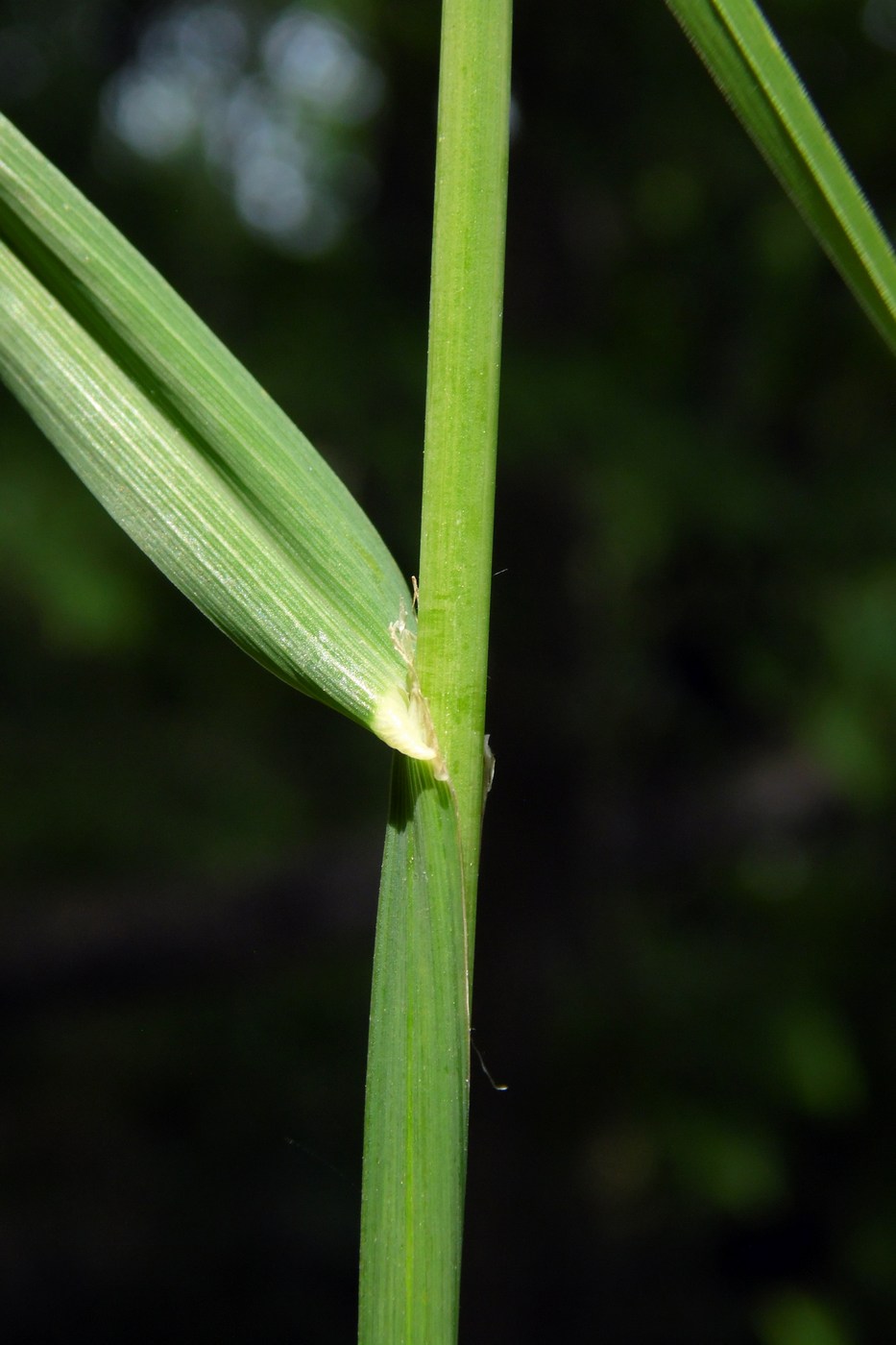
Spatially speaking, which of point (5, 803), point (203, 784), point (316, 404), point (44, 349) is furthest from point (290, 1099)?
point (44, 349)

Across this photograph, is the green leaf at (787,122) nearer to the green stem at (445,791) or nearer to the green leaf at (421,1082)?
the green stem at (445,791)

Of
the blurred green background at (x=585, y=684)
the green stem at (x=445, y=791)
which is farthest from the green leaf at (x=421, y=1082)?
the blurred green background at (x=585, y=684)

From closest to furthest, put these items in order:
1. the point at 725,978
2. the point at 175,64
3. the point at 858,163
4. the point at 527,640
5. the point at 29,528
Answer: the point at 29,528, the point at 858,163, the point at 527,640, the point at 725,978, the point at 175,64

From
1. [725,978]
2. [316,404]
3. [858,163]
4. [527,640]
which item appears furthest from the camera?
[725,978]

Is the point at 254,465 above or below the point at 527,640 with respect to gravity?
above

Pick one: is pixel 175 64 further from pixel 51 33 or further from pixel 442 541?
pixel 442 541

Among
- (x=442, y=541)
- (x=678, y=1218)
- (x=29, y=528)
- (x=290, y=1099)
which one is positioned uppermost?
(x=442, y=541)

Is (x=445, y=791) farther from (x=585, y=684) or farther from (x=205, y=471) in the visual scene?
(x=585, y=684)
